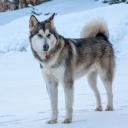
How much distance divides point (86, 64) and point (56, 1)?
14.1m

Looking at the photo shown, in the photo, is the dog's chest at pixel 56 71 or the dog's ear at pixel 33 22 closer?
the dog's ear at pixel 33 22

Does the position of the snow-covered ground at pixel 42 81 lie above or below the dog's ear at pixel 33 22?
below

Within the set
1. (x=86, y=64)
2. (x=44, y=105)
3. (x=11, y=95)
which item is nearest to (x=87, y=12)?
(x=11, y=95)

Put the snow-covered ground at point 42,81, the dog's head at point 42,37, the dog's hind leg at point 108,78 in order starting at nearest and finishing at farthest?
the dog's head at point 42,37 → the snow-covered ground at point 42,81 → the dog's hind leg at point 108,78

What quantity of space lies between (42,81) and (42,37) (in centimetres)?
571

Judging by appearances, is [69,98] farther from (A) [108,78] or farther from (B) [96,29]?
(B) [96,29]

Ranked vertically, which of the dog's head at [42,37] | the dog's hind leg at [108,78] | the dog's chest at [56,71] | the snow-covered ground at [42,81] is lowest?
the snow-covered ground at [42,81]

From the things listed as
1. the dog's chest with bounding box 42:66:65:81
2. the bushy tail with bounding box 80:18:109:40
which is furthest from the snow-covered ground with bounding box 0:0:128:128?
the bushy tail with bounding box 80:18:109:40

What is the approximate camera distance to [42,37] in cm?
753

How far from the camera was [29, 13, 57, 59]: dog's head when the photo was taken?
7.52 m

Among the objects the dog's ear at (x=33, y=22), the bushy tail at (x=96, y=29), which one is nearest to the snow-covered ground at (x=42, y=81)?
the bushy tail at (x=96, y=29)

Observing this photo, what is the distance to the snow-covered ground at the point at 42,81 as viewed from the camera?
26.9 ft

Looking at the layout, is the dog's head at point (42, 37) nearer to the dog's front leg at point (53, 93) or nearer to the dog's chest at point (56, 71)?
the dog's chest at point (56, 71)

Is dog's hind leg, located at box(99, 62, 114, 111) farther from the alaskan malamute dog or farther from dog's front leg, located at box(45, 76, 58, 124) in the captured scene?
dog's front leg, located at box(45, 76, 58, 124)
